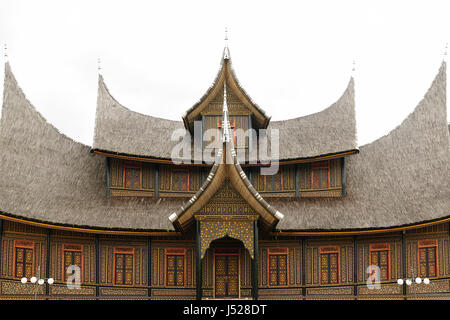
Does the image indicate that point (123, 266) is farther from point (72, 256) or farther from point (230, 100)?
point (230, 100)

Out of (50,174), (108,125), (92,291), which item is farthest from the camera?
(108,125)

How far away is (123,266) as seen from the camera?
22.0 m

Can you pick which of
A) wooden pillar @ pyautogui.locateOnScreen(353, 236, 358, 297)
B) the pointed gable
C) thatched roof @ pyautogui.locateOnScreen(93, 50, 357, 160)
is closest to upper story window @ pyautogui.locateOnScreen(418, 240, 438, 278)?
wooden pillar @ pyautogui.locateOnScreen(353, 236, 358, 297)

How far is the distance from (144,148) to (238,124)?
4.48m

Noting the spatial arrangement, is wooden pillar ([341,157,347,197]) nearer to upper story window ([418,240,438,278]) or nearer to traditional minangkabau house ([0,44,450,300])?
traditional minangkabau house ([0,44,450,300])

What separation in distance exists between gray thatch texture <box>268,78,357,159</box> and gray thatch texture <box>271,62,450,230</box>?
1527mm

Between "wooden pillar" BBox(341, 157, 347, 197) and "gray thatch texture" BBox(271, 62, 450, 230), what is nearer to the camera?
"gray thatch texture" BBox(271, 62, 450, 230)

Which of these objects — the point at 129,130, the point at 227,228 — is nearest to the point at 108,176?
the point at 129,130

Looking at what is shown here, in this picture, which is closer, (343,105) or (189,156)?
(189,156)

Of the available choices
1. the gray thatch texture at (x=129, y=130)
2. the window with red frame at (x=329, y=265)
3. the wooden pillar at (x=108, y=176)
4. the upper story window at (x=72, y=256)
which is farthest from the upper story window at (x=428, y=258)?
the upper story window at (x=72, y=256)

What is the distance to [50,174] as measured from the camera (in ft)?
76.7

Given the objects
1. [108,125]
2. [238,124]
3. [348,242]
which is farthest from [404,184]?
[108,125]

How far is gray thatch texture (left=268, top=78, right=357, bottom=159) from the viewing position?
79.4ft
